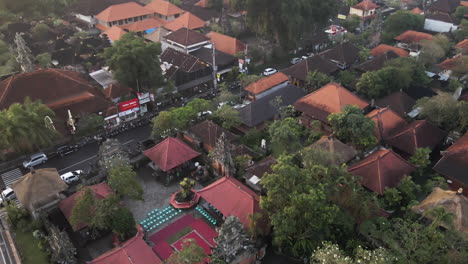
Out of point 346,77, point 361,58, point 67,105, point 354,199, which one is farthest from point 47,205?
point 361,58

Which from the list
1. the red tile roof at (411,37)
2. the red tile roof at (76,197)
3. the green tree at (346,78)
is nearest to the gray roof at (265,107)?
the green tree at (346,78)

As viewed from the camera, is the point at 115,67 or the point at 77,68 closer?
the point at 115,67

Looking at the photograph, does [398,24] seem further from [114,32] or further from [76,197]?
[76,197]

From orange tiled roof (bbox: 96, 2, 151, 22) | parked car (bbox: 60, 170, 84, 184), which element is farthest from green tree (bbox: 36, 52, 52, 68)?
parked car (bbox: 60, 170, 84, 184)

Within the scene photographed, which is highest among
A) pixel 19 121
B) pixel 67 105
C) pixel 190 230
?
pixel 19 121

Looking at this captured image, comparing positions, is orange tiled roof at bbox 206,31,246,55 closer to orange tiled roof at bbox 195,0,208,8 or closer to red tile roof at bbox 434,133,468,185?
orange tiled roof at bbox 195,0,208,8

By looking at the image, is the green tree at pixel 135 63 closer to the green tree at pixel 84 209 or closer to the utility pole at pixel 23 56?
the utility pole at pixel 23 56

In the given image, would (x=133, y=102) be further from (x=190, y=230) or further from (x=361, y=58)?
(x=361, y=58)
